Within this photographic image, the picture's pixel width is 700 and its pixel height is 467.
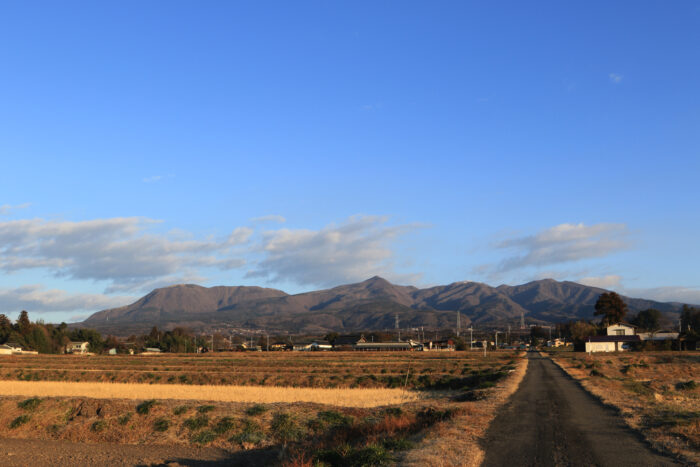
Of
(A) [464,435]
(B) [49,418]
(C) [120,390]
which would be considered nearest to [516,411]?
(A) [464,435]

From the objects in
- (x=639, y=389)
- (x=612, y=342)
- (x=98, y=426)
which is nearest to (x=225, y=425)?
(x=98, y=426)

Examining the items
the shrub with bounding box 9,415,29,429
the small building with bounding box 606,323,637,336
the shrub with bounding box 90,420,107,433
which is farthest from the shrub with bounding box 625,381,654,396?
the small building with bounding box 606,323,637,336

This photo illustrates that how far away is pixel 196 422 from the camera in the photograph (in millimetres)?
26750

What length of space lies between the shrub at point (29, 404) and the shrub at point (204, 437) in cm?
1177

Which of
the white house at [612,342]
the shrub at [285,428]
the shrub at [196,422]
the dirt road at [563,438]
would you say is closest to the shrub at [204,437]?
the shrub at [196,422]

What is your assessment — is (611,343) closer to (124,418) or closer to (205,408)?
(205,408)

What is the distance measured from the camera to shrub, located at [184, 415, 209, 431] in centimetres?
2639

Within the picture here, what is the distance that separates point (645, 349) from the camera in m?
118

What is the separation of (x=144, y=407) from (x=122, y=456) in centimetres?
593

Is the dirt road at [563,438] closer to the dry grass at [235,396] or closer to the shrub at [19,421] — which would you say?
the dry grass at [235,396]

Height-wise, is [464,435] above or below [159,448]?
above

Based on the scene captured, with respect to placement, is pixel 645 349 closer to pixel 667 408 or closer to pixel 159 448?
pixel 667 408

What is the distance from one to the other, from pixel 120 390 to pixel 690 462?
38.7m

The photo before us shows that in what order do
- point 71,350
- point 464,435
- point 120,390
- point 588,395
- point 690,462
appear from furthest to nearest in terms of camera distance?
point 71,350
point 120,390
point 588,395
point 464,435
point 690,462
